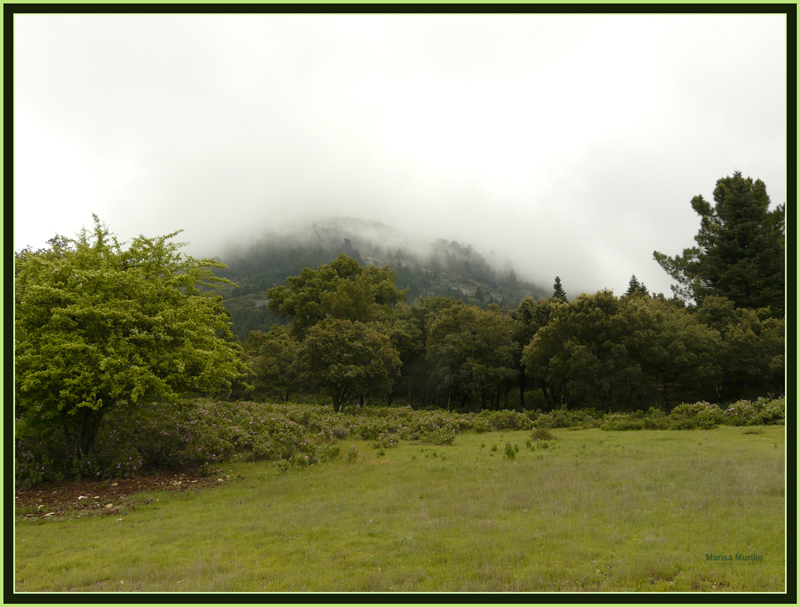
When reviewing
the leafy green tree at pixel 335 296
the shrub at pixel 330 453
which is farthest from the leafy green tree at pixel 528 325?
the shrub at pixel 330 453

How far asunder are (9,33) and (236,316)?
347 ft

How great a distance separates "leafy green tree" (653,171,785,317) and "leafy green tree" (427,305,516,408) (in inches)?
902

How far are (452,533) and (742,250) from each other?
5164cm

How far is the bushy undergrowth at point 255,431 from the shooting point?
50.0 feet

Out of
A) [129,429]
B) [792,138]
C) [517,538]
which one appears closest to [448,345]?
[129,429]

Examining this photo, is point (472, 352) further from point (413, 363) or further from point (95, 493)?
point (95, 493)

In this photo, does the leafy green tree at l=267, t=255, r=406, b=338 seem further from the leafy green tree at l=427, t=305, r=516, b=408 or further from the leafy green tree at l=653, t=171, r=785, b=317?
the leafy green tree at l=653, t=171, r=785, b=317

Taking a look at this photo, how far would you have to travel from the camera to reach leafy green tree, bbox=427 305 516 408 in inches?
1683

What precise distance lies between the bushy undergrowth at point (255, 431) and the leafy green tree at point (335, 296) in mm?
24779

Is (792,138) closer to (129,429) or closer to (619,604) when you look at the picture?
(619,604)

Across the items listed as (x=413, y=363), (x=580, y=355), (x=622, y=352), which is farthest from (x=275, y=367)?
(x=622, y=352)

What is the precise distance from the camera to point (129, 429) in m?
17.1

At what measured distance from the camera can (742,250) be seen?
149ft

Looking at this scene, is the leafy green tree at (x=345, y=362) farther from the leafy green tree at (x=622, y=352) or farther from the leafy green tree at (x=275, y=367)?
the leafy green tree at (x=622, y=352)
